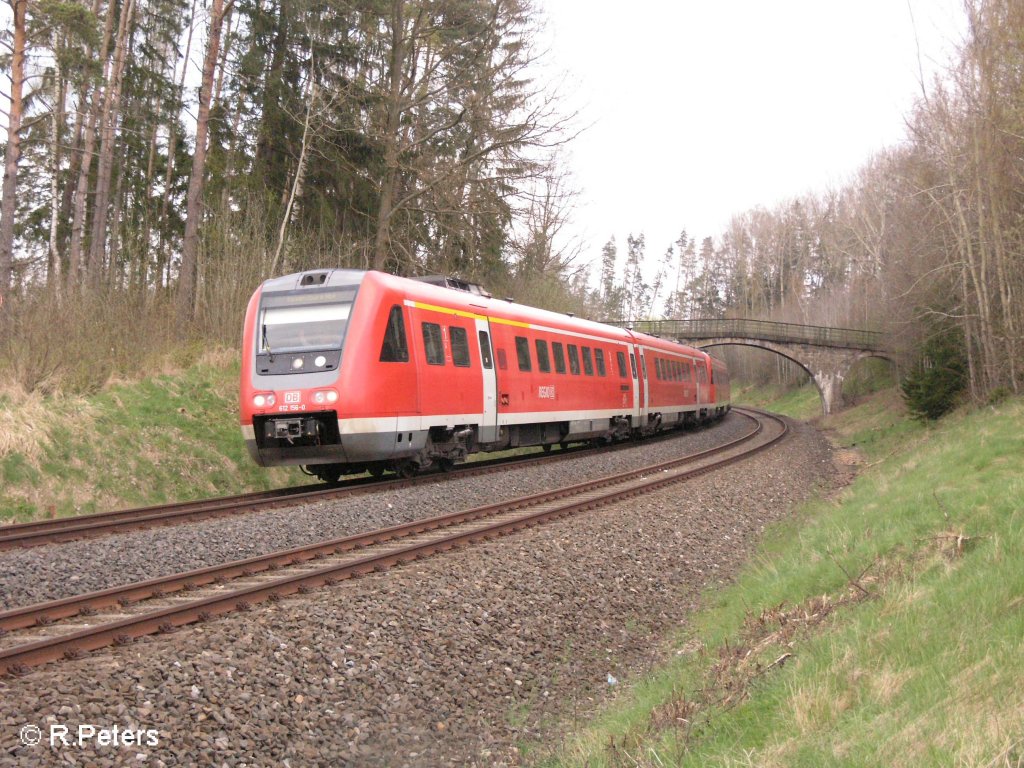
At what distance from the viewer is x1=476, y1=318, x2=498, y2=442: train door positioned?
1395cm

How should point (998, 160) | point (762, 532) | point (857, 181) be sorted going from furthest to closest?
1. point (857, 181)
2. point (998, 160)
3. point (762, 532)

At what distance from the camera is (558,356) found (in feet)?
55.6

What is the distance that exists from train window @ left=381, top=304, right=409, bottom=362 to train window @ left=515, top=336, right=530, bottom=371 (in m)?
3.67

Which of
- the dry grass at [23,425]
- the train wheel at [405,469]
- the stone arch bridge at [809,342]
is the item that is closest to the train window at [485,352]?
the train wheel at [405,469]

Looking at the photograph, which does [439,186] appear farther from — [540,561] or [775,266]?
[775,266]

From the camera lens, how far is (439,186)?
68.8 ft

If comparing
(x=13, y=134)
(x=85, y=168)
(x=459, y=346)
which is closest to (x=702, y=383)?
(x=459, y=346)

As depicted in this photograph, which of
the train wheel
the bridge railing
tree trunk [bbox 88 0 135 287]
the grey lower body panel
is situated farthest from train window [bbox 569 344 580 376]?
the bridge railing

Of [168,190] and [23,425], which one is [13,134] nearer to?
[23,425]

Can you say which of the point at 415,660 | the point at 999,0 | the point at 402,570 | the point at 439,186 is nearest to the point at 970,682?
the point at 415,660

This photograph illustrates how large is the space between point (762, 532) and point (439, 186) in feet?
42.6

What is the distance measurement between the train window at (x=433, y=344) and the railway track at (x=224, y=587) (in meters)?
2.60

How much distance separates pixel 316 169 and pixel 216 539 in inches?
675

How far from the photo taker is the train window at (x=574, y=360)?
57.9 ft
